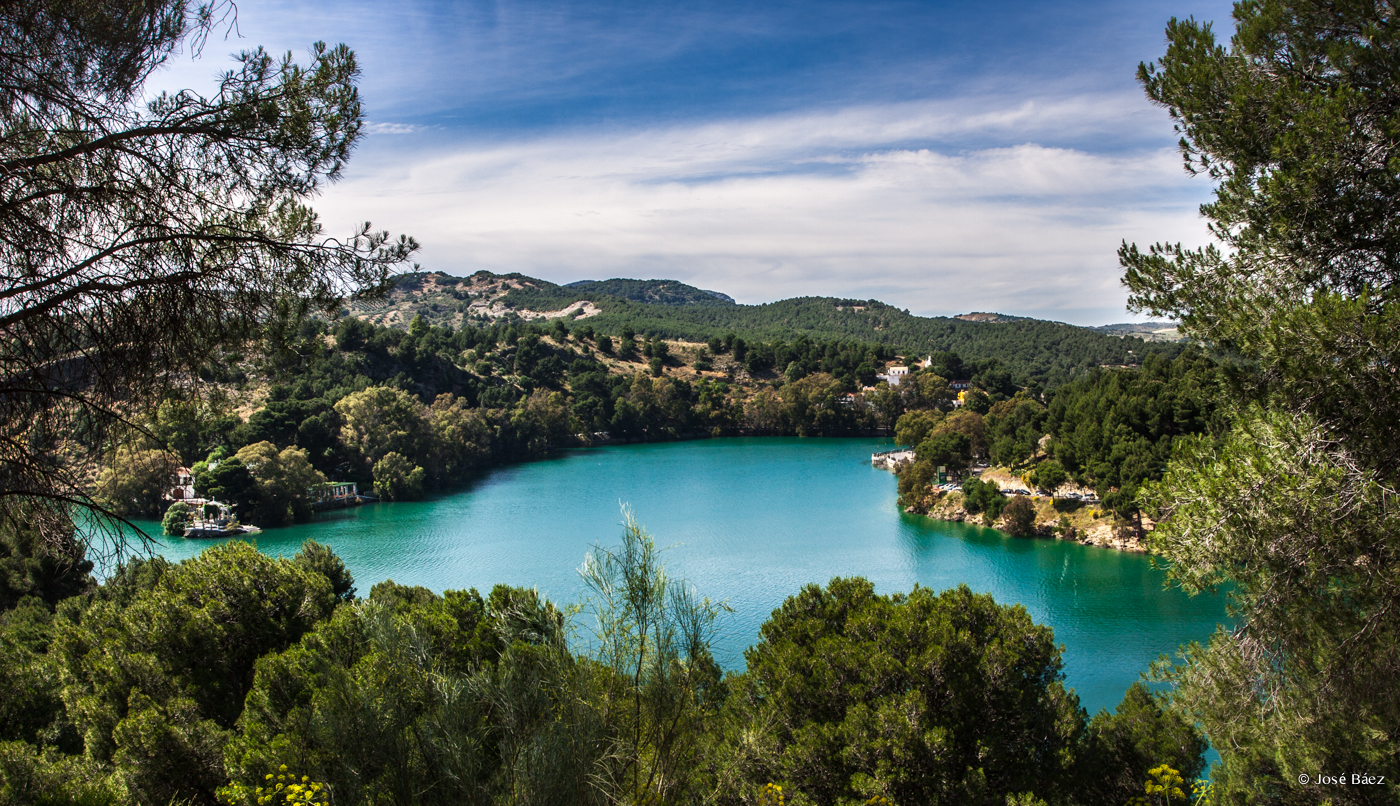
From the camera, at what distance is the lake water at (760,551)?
67.6ft

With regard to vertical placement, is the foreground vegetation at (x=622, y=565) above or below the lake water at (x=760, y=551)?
above

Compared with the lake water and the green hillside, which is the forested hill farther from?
the lake water

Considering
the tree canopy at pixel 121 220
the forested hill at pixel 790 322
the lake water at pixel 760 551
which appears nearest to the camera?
the tree canopy at pixel 121 220

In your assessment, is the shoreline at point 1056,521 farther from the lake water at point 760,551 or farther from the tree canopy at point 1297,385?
the tree canopy at point 1297,385

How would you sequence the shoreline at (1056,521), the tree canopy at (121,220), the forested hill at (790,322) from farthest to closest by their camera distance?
the forested hill at (790,322) < the shoreline at (1056,521) < the tree canopy at (121,220)

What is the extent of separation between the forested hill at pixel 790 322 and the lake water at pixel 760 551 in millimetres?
42740

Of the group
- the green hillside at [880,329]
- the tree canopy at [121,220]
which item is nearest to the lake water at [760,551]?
the tree canopy at [121,220]

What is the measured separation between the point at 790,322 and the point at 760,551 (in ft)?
338

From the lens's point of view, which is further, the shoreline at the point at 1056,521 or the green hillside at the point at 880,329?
the green hillside at the point at 880,329

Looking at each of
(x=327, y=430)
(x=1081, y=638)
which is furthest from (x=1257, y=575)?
(x=327, y=430)

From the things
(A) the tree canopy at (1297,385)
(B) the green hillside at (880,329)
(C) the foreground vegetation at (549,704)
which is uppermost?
(B) the green hillside at (880,329)

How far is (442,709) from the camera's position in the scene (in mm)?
5246

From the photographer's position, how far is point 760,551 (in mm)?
28891

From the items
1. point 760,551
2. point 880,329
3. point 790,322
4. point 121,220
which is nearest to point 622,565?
point 121,220
